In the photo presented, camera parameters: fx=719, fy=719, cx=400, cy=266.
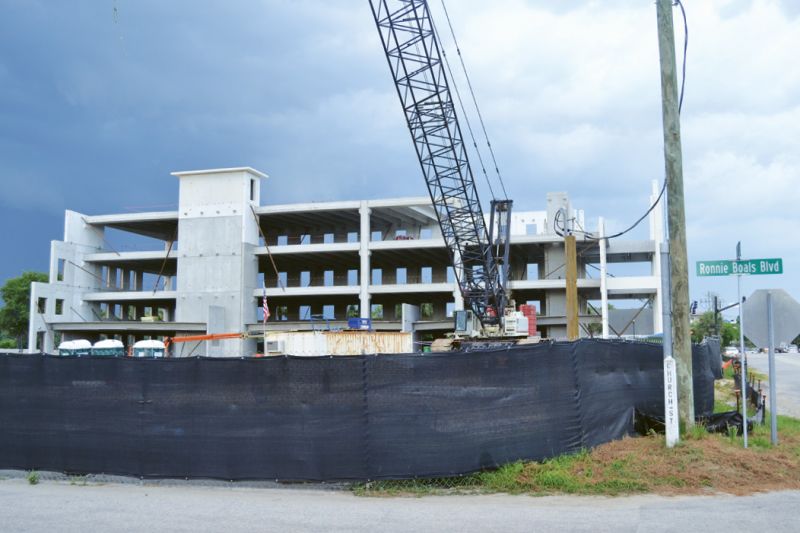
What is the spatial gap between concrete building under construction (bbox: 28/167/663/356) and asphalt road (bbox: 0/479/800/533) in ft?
140

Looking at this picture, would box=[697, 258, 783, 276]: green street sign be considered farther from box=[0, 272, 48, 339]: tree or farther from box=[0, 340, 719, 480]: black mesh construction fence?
box=[0, 272, 48, 339]: tree

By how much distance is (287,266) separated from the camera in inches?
2623

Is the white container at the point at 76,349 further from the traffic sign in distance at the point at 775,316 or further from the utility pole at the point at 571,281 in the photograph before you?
the traffic sign in distance at the point at 775,316

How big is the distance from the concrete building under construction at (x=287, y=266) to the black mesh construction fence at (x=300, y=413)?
41.6 meters

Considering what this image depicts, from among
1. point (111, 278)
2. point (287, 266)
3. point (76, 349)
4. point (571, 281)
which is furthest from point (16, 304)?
point (571, 281)

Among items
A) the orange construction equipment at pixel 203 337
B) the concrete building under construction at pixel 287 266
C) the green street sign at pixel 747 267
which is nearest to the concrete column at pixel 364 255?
the concrete building under construction at pixel 287 266

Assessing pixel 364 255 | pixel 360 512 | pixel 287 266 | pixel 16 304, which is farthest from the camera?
pixel 16 304

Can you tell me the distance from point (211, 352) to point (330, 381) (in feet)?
161

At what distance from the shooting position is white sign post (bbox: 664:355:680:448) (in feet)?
39.7

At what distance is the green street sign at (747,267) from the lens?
1321 centimetres

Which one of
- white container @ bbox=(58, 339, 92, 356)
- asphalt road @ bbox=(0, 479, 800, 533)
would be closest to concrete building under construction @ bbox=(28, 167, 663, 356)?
white container @ bbox=(58, 339, 92, 356)

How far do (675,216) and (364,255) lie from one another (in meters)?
43.8

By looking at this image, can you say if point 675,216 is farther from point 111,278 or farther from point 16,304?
point 16,304

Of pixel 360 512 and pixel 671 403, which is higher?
pixel 671 403
